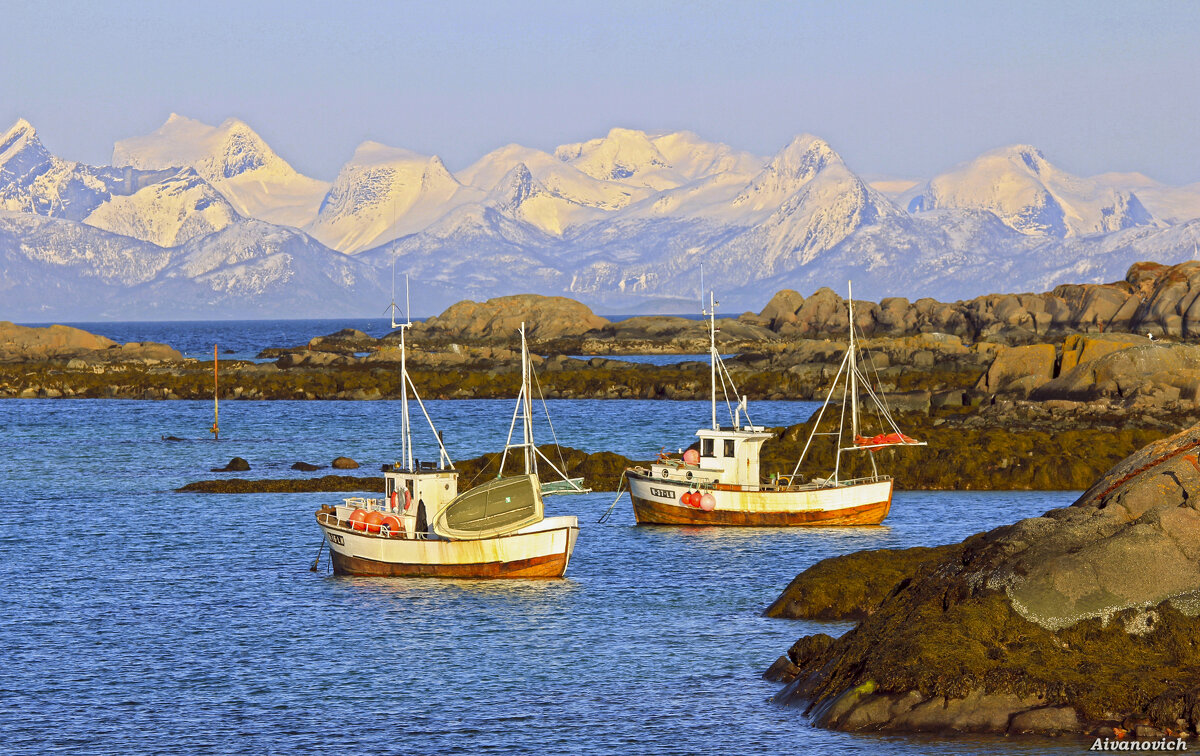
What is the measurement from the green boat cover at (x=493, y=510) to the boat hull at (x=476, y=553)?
0.80 ft

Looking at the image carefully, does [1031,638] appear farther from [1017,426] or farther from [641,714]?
[1017,426]

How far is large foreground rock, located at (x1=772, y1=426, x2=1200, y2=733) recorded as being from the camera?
20219mm

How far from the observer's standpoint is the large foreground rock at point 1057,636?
20.2m

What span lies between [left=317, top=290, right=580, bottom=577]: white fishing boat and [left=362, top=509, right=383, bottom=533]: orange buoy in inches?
1.0

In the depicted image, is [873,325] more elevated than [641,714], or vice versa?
[873,325]

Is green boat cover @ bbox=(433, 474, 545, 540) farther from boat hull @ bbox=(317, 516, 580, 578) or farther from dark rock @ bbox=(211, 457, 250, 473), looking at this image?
dark rock @ bbox=(211, 457, 250, 473)

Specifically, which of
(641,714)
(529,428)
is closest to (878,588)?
(641,714)

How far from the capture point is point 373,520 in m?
37.5

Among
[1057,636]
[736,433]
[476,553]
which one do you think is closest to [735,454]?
[736,433]

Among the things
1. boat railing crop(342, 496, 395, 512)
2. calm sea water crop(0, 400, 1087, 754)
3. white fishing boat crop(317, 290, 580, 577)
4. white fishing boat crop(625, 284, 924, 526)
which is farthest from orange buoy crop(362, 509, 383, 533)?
white fishing boat crop(625, 284, 924, 526)

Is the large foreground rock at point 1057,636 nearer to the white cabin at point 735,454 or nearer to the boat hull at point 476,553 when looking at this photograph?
the boat hull at point 476,553

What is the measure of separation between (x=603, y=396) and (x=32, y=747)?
93.2 metres

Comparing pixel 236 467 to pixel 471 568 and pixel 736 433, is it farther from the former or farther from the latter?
pixel 471 568

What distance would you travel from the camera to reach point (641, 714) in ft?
79.6
